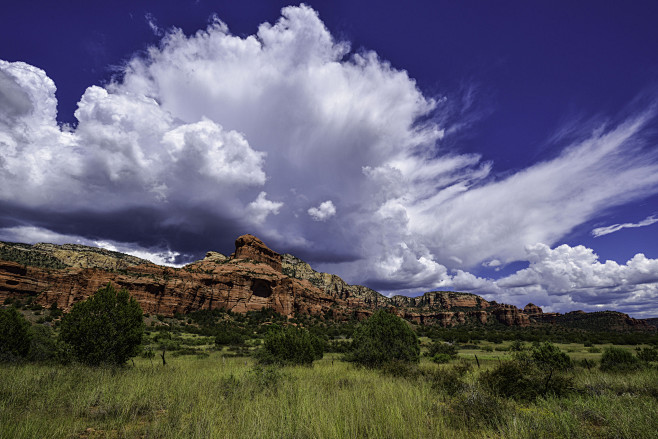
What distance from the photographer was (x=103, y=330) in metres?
11.8

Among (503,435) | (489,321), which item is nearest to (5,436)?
(503,435)

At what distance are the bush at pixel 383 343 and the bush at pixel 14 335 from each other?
56.3 ft

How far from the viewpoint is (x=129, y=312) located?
41.4ft

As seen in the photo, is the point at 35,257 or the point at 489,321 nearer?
the point at 35,257

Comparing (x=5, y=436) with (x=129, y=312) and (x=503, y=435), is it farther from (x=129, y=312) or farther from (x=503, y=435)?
(x=129, y=312)

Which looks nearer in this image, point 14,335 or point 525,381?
point 525,381

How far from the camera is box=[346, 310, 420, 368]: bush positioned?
15.8 metres

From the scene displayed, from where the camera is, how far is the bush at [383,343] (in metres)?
15.8

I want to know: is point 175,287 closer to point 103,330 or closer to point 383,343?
point 103,330

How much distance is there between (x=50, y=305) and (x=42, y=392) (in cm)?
7157

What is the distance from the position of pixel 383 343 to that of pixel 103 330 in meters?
14.9

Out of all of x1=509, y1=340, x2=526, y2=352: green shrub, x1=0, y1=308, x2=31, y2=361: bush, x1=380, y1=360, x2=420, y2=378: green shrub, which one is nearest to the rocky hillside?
x1=0, y1=308, x2=31, y2=361: bush

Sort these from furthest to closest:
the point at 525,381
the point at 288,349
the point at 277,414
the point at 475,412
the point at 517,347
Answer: the point at 517,347 < the point at 288,349 < the point at 525,381 < the point at 475,412 < the point at 277,414

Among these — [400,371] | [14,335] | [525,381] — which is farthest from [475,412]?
[14,335]
